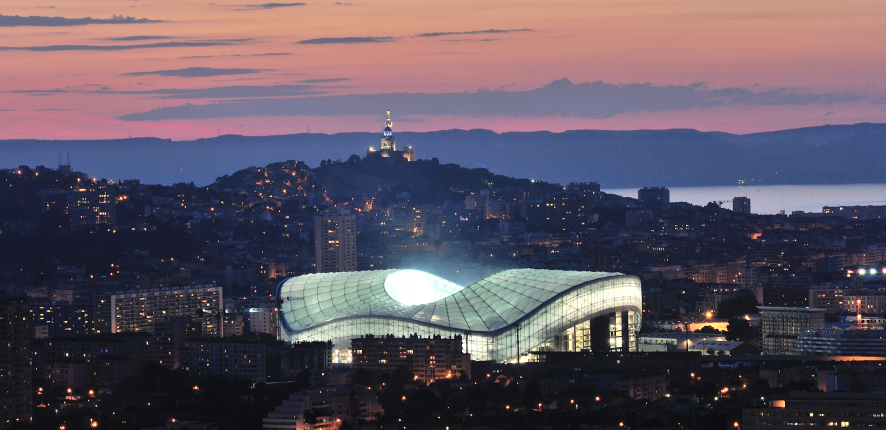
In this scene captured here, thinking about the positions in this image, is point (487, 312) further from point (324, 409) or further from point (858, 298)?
point (858, 298)

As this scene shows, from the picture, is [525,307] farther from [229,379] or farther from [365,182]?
[365,182]

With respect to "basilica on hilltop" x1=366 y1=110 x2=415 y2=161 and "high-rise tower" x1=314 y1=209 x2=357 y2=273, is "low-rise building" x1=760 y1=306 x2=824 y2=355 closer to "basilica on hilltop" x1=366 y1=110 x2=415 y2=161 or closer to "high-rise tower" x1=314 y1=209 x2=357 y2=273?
"high-rise tower" x1=314 y1=209 x2=357 y2=273

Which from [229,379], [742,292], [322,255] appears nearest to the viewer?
[229,379]

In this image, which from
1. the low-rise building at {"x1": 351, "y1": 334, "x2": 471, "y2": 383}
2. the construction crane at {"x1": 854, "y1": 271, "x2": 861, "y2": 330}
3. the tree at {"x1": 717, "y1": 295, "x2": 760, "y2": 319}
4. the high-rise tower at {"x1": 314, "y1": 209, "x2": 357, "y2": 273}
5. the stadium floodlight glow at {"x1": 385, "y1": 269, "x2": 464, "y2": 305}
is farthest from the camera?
the high-rise tower at {"x1": 314, "y1": 209, "x2": 357, "y2": 273}

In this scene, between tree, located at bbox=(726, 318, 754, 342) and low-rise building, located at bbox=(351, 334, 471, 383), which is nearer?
low-rise building, located at bbox=(351, 334, 471, 383)

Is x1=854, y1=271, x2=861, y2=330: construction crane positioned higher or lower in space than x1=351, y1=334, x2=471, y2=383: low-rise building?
higher

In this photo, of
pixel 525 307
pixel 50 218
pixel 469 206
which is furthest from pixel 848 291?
pixel 469 206

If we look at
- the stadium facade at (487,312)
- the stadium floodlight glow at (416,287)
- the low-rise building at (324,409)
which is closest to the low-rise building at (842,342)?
the stadium facade at (487,312)

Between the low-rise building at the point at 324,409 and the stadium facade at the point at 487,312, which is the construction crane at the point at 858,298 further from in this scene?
the low-rise building at the point at 324,409

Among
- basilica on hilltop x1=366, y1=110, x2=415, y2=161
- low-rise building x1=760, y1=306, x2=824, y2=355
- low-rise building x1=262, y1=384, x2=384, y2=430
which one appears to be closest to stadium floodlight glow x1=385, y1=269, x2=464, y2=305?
low-rise building x1=760, y1=306, x2=824, y2=355
